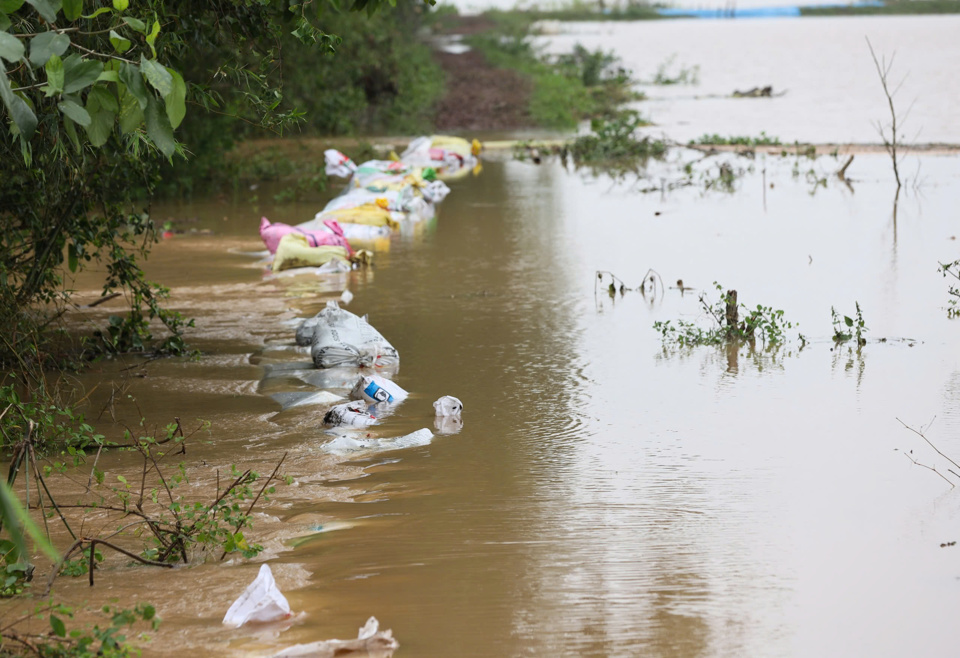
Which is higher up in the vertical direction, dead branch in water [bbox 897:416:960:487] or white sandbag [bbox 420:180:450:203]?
white sandbag [bbox 420:180:450:203]

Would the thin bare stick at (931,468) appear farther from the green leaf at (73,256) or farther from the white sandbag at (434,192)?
the white sandbag at (434,192)

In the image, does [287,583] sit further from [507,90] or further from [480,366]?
[507,90]

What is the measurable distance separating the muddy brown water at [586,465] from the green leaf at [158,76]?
160 cm

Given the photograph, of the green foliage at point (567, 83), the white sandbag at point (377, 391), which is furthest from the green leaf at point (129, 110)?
Answer: the green foliage at point (567, 83)

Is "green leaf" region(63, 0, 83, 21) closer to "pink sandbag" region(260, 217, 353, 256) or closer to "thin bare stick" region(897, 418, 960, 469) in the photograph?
"thin bare stick" region(897, 418, 960, 469)

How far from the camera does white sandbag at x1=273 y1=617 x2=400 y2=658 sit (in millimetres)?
3088

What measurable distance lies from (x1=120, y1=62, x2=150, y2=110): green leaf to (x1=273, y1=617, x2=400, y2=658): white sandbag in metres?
1.55

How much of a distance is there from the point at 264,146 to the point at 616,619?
16.0 metres

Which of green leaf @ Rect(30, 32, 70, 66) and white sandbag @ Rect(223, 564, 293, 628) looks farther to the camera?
white sandbag @ Rect(223, 564, 293, 628)

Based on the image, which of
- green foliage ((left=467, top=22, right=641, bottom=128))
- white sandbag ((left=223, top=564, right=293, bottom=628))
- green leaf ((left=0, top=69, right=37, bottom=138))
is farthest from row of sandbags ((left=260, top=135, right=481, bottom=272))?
green leaf ((left=0, top=69, right=37, bottom=138))

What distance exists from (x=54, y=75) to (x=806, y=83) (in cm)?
3393

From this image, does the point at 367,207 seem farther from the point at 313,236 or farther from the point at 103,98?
the point at 103,98

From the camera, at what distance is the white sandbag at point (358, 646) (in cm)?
309

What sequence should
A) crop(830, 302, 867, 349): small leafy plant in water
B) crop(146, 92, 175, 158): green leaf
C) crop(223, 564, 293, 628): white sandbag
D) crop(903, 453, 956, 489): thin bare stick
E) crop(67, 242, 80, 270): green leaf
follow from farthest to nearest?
crop(830, 302, 867, 349): small leafy plant in water, crop(67, 242, 80, 270): green leaf, crop(903, 453, 956, 489): thin bare stick, crop(223, 564, 293, 628): white sandbag, crop(146, 92, 175, 158): green leaf
